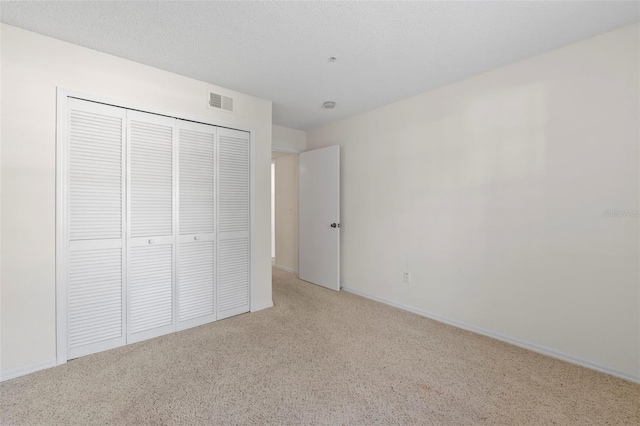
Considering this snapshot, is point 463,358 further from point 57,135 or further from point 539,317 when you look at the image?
point 57,135

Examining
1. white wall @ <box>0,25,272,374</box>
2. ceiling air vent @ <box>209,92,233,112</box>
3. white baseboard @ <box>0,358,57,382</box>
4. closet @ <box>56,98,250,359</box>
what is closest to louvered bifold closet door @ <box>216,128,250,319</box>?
closet @ <box>56,98,250,359</box>

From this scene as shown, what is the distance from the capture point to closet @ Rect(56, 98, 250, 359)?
7.46ft

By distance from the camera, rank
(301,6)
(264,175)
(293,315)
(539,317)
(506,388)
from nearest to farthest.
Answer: (301,6) < (506,388) < (539,317) < (293,315) < (264,175)

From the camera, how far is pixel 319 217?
4324 millimetres

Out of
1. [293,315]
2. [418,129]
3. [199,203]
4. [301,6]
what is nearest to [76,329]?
[199,203]

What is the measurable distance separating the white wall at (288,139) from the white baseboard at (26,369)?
3314 mm

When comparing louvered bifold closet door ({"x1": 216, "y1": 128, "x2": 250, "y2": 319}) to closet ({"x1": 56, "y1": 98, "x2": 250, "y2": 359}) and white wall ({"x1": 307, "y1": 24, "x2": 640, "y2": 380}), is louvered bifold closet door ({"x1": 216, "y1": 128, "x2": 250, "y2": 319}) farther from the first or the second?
white wall ({"x1": 307, "y1": 24, "x2": 640, "y2": 380})

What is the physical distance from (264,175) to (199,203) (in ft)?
2.67

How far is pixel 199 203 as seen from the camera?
9.57 ft

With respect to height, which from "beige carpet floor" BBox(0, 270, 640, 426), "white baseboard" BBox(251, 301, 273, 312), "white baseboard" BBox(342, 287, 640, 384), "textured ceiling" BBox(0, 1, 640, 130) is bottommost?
"beige carpet floor" BBox(0, 270, 640, 426)

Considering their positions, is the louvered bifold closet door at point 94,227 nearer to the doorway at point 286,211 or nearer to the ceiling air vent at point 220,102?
the ceiling air vent at point 220,102

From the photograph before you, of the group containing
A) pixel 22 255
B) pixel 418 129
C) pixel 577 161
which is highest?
pixel 418 129

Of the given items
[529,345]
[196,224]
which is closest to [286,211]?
[196,224]

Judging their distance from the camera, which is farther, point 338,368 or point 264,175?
point 264,175
